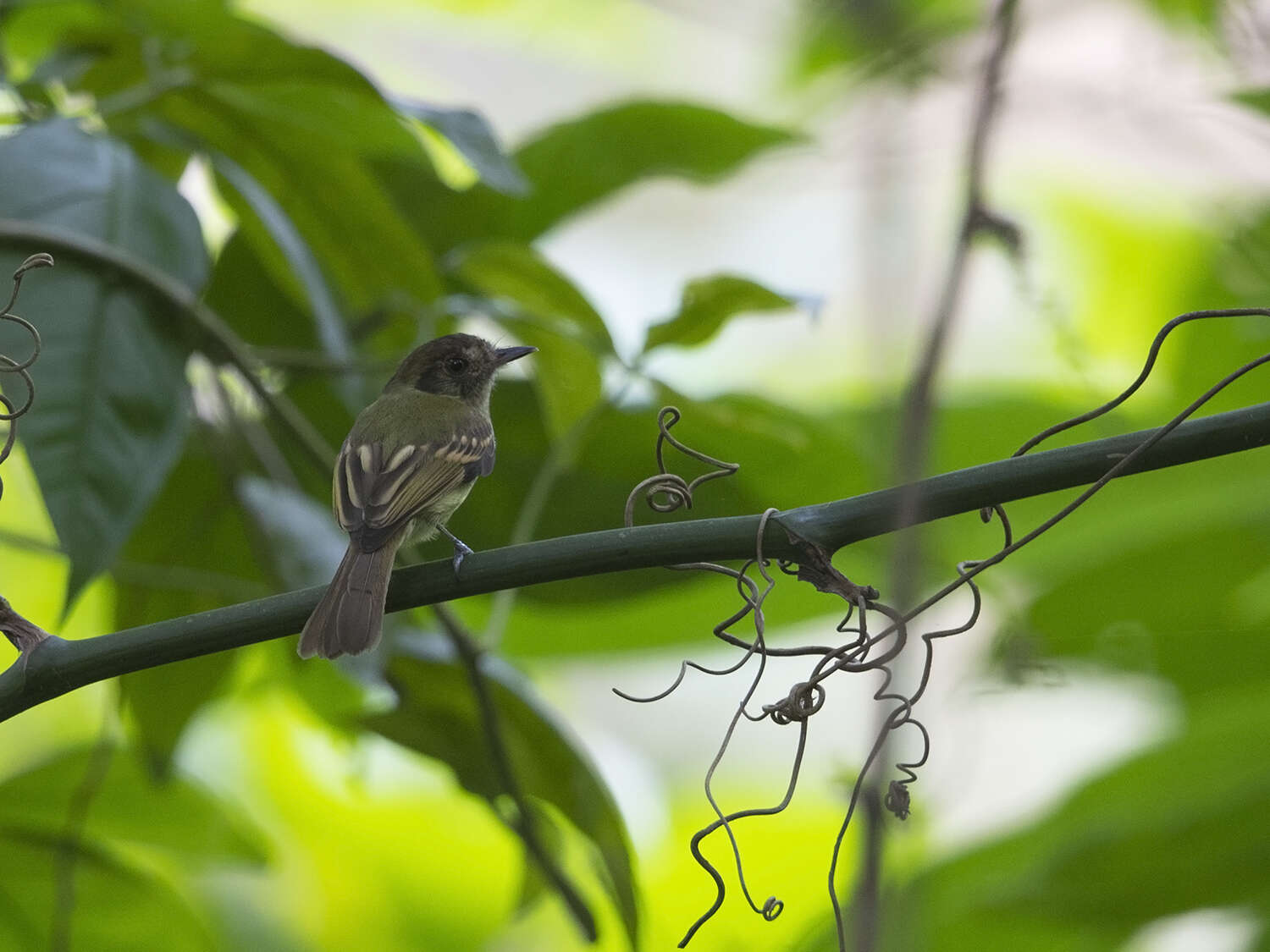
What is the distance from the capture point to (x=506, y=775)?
69.7 inches

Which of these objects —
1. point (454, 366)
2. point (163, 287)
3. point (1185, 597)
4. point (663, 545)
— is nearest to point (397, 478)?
point (163, 287)

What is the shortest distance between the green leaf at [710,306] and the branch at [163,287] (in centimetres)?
51

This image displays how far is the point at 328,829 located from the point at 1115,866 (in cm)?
197

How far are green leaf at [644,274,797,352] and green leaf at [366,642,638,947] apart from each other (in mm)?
526

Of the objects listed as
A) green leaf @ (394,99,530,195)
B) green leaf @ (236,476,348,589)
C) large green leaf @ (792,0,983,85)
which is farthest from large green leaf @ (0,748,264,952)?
large green leaf @ (792,0,983,85)

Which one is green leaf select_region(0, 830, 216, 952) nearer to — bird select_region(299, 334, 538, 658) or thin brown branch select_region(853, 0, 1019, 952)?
bird select_region(299, 334, 538, 658)

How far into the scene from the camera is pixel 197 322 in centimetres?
176

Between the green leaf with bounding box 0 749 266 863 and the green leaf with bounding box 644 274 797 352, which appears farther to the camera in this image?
the green leaf with bounding box 0 749 266 863

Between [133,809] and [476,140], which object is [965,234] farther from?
[133,809]

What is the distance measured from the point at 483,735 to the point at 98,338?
2.44ft

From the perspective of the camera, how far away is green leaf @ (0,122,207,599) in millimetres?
1559

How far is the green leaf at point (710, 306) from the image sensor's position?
1.85m

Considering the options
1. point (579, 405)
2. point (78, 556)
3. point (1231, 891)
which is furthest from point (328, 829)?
point (1231, 891)

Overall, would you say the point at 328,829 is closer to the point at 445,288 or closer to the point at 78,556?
the point at 445,288
